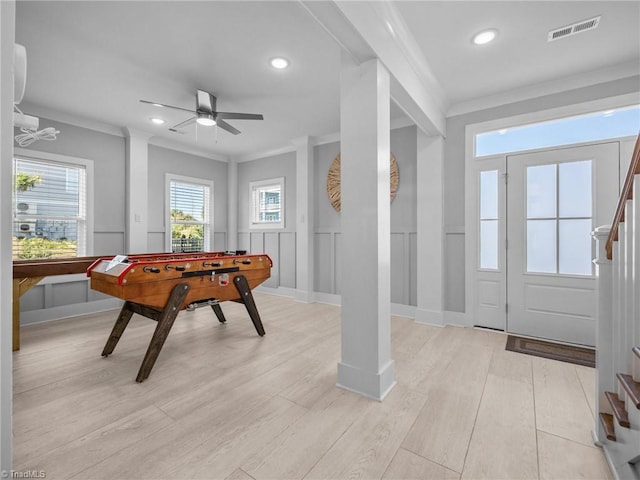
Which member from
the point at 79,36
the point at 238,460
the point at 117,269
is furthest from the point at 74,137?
the point at 238,460

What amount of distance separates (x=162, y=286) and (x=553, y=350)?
3.53 m

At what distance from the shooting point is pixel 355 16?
1.70 meters

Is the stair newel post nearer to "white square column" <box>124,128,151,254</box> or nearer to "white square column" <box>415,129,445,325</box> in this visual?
"white square column" <box>415,129,445,325</box>

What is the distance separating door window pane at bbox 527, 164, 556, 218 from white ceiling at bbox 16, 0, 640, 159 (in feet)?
2.82

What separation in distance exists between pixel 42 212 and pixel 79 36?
7.90ft

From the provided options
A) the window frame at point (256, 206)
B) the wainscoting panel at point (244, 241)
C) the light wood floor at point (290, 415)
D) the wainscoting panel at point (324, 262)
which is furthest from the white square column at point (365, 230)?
the wainscoting panel at point (244, 241)

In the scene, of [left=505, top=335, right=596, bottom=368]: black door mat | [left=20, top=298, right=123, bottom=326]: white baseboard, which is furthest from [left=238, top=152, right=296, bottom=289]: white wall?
[left=505, top=335, right=596, bottom=368]: black door mat

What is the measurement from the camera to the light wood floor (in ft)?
4.52

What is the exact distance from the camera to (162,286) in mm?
2309

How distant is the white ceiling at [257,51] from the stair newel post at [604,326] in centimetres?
175

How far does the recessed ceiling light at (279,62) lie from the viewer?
2607mm

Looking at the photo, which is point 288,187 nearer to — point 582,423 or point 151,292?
point 151,292

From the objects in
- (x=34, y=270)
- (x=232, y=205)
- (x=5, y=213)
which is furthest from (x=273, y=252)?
(x=5, y=213)

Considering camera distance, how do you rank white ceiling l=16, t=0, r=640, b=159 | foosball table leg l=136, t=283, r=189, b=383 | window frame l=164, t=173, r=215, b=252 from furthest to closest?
window frame l=164, t=173, r=215, b=252 → foosball table leg l=136, t=283, r=189, b=383 → white ceiling l=16, t=0, r=640, b=159
